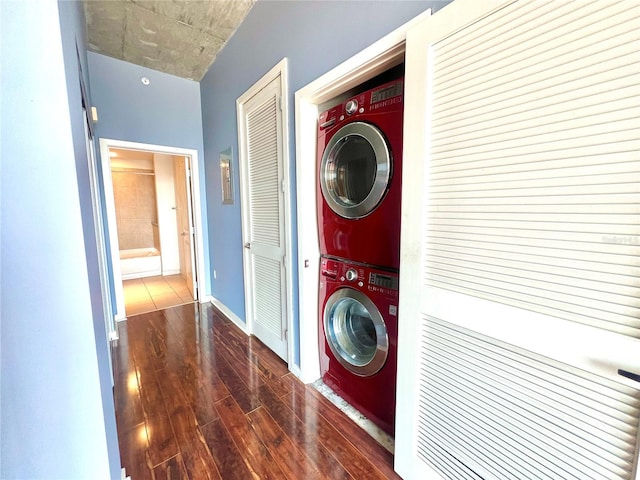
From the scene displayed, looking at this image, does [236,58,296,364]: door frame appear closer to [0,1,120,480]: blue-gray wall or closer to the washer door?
the washer door

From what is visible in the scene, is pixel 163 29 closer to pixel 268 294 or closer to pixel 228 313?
pixel 268 294

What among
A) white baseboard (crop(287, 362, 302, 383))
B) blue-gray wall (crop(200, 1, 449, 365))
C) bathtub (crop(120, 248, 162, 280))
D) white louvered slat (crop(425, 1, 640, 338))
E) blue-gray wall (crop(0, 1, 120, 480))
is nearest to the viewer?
blue-gray wall (crop(0, 1, 120, 480))

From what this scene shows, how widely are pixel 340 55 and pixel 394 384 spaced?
1.74 m

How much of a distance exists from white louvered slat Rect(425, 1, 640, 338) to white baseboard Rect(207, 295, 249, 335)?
232 cm

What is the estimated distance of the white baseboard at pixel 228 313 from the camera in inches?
106

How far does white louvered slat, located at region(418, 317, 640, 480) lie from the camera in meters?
0.64

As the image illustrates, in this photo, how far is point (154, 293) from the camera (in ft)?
12.5

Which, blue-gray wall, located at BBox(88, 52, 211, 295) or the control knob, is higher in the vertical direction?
blue-gray wall, located at BBox(88, 52, 211, 295)

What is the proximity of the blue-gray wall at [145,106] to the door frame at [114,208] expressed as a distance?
6 cm

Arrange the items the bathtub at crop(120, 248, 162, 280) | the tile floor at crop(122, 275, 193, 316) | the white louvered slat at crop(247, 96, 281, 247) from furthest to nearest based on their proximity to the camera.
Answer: the bathtub at crop(120, 248, 162, 280) < the tile floor at crop(122, 275, 193, 316) < the white louvered slat at crop(247, 96, 281, 247)

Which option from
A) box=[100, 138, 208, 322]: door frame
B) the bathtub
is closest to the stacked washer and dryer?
box=[100, 138, 208, 322]: door frame

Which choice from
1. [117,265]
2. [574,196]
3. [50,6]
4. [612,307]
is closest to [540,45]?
[574,196]

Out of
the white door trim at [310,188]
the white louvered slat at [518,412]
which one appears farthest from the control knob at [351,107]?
the white louvered slat at [518,412]

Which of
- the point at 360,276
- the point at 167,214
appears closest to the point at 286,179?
the point at 360,276
